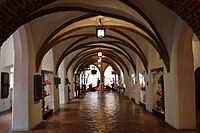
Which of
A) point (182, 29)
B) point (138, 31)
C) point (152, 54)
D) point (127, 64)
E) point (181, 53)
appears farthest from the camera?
point (127, 64)

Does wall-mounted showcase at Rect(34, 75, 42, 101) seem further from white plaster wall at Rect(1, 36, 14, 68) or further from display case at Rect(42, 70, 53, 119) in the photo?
white plaster wall at Rect(1, 36, 14, 68)

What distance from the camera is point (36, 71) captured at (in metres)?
8.23

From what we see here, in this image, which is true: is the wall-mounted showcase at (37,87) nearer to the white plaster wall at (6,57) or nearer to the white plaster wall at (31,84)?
the white plaster wall at (31,84)

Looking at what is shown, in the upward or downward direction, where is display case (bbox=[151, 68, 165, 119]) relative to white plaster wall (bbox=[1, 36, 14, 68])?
downward

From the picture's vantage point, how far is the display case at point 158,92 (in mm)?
9233

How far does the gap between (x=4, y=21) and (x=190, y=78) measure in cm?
533

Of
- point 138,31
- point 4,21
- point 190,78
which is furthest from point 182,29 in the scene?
point 4,21

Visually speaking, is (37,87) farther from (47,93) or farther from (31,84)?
(47,93)

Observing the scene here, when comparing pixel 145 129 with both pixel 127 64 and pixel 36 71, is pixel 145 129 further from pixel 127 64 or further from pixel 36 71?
pixel 127 64

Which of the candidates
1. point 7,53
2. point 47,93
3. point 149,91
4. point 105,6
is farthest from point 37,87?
point 149,91

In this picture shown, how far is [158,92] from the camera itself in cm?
1006

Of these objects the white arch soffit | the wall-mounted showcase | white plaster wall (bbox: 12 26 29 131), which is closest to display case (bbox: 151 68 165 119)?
the white arch soffit

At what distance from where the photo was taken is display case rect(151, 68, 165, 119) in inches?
363

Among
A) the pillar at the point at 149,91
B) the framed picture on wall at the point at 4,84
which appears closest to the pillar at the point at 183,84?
the pillar at the point at 149,91
